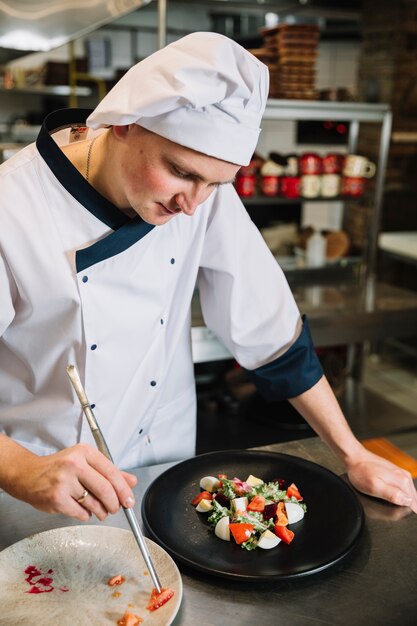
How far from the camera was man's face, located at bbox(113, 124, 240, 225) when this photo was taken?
1.03m

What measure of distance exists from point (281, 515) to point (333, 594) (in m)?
0.17

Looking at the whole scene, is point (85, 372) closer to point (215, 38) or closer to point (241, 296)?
point (241, 296)

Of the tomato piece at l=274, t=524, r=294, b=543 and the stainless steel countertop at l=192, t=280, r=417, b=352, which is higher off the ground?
the tomato piece at l=274, t=524, r=294, b=543

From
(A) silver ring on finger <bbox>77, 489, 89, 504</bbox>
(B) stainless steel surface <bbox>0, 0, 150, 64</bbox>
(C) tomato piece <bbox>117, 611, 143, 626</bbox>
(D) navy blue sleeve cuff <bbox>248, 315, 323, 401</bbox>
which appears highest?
(B) stainless steel surface <bbox>0, 0, 150, 64</bbox>

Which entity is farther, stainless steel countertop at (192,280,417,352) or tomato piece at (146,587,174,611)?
stainless steel countertop at (192,280,417,352)

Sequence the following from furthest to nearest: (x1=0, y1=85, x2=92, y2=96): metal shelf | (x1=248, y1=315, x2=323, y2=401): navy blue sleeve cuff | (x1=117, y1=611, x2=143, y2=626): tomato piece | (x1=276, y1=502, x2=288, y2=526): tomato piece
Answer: (x1=0, y1=85, x2=92, y2=96): metal shelf < (x1=248, y1=315, x2=323, y2=401): navy blue sleeve cuff < (x1=276, y1=502, x2=288, y2=526): tomato piece < (x1=117, y1=611, x2=143, y2=626): tomato piece

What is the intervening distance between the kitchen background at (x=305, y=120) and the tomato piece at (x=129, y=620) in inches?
63.4

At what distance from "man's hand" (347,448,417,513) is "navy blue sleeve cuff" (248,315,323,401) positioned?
19 centimetres

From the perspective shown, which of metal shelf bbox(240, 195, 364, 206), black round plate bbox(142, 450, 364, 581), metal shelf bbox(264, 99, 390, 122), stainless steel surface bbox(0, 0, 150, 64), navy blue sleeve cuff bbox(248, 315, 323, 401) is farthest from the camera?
metal shelf bbox(240, 195, 364, 206)

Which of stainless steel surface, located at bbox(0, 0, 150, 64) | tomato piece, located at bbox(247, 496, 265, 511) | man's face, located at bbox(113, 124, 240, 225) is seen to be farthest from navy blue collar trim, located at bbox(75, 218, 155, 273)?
stainless steel surface, located at bbox(0, 0, 150, 64)

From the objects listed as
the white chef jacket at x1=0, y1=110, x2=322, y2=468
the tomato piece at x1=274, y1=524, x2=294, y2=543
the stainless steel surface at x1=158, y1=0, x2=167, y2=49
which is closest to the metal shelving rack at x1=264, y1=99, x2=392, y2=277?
the stainless steel surface at x1=158, y1=0, x2=167, y2=49

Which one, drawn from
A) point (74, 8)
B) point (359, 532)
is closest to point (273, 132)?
point (74, 8)

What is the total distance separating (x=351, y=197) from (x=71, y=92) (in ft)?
10.8

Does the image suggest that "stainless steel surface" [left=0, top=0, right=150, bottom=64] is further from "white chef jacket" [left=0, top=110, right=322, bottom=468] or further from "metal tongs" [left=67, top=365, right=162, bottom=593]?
"metal tongs" [left=67, top=365, right=162, bottom=593]
